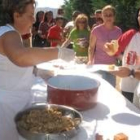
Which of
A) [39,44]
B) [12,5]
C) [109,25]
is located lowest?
[39,44]

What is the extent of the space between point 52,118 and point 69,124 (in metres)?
0.09

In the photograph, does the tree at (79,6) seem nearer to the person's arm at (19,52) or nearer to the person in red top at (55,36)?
the person in red top at (55,36)

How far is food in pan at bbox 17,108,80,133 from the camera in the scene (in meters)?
1.23

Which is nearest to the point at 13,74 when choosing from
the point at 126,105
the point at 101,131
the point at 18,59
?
the point at 18,59

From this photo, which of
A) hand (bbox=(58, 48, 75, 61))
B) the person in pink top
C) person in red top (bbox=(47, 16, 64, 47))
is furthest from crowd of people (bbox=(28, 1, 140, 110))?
person in red top (bbox=(47, 16, 64, 47))

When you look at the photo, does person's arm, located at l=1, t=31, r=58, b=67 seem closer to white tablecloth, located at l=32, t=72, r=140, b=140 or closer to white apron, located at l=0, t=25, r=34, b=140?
white apron, located at l=0, t=25, r=34, b=140

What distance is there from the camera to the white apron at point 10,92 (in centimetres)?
141

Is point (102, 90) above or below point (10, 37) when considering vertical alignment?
below

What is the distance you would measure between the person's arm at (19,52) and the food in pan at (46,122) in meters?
0.22

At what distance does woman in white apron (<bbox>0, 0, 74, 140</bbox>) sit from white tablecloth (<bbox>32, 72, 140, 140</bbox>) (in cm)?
28

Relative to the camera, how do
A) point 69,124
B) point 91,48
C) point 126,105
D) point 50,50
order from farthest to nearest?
point 91,48 → point 126,105 → point 50,50 → point 69,124

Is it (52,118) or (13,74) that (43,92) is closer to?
(13,74)

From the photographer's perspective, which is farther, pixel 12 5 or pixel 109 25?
pixel 109 25

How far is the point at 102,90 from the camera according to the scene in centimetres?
195
